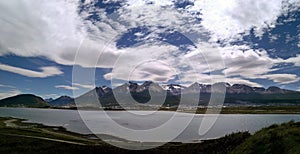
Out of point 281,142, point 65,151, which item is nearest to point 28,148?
point 65,151

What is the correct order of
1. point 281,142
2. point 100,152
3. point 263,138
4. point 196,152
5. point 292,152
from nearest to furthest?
point 292,152 < point 281,142 < point 263,138 < point 196,152 < point 100,152

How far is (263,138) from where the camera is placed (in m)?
22.0

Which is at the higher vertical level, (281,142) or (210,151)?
(281,142)

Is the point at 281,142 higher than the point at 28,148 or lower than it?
higher

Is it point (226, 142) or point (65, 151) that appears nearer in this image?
point (226, 142)

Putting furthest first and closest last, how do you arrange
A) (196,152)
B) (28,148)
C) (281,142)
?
(28,148) < (196,152) < (281,142)

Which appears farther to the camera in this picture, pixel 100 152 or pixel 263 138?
pixel 100 152

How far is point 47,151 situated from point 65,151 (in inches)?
111

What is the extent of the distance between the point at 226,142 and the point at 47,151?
2727 cm

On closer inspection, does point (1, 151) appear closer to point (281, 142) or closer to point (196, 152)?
point (196, 152)

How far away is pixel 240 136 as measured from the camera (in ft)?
107

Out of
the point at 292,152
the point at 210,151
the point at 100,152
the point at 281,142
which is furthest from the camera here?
the point at 100,152

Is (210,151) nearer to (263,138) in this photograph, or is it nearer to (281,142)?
(263,138)

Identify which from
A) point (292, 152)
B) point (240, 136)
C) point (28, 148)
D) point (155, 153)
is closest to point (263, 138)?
point (292, 152)
